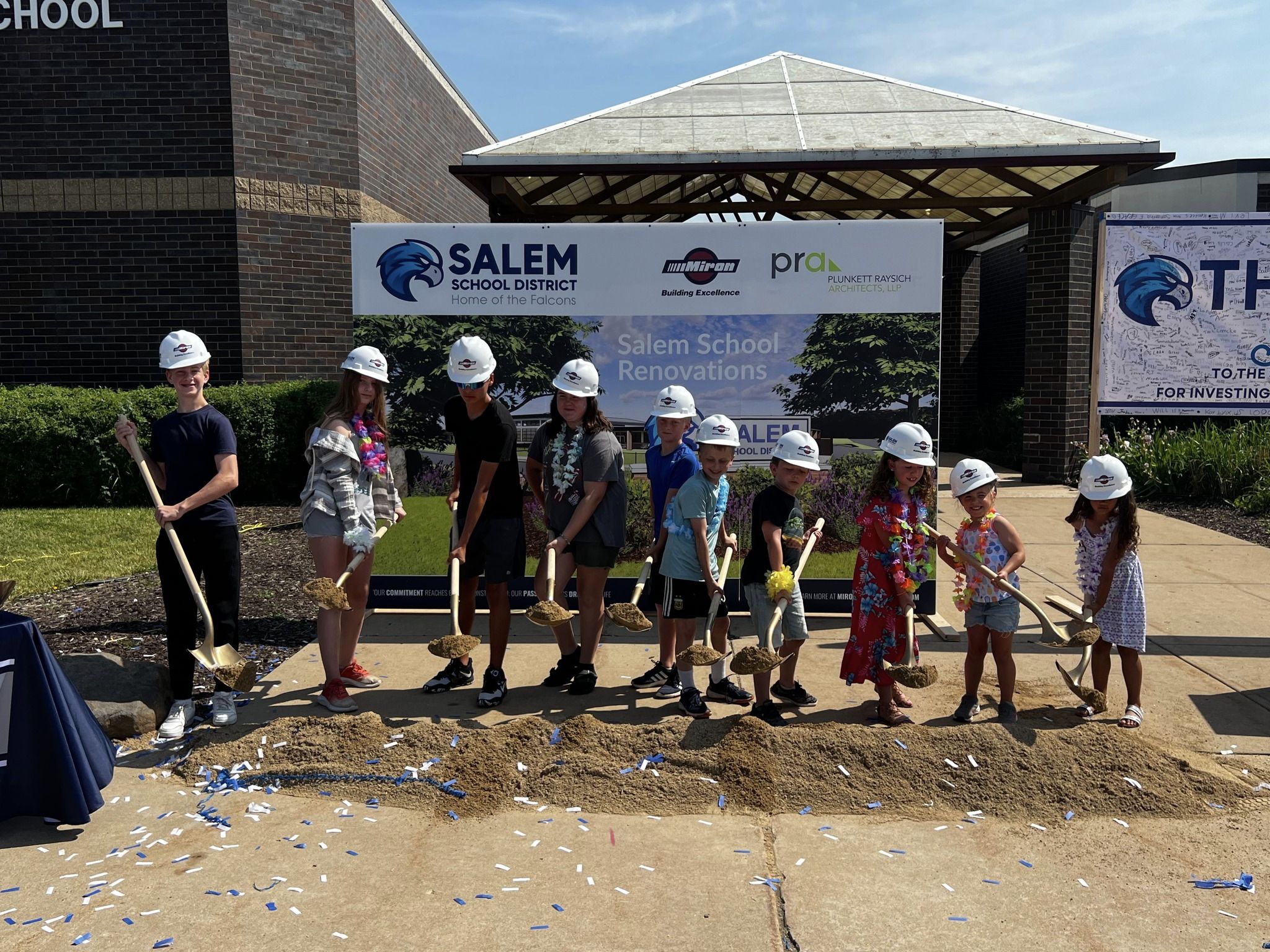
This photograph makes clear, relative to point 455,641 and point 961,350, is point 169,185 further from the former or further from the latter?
point 961,350

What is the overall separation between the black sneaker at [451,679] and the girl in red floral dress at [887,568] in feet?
7.02

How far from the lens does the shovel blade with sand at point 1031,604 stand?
15.0 feet

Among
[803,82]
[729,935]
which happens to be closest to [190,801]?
[729,935]

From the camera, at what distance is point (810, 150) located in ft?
33.9

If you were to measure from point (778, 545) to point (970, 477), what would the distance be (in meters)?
1.01

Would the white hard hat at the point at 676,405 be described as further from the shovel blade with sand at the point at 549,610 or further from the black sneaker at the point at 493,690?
the black sneaker at the point at 493,690

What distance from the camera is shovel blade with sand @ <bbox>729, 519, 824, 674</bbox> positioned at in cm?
446

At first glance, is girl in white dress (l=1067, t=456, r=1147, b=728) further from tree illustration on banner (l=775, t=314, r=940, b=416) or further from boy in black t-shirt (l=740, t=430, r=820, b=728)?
tree illustration on banner (l=775, t=314, r=940, b=416)

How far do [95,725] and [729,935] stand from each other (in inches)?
111

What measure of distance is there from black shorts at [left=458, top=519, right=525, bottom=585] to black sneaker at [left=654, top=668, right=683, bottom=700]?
3.33 ft

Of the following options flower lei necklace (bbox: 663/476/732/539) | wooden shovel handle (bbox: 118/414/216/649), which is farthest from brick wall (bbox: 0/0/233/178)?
flower lei necklace (bbox: 663/476/732/539)

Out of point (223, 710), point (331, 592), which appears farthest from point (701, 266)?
point (223, 710)

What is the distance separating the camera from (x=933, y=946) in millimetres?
2994

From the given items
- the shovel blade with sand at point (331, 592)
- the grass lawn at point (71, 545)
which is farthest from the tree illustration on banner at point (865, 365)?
the grass lawn at point (71, 545)
